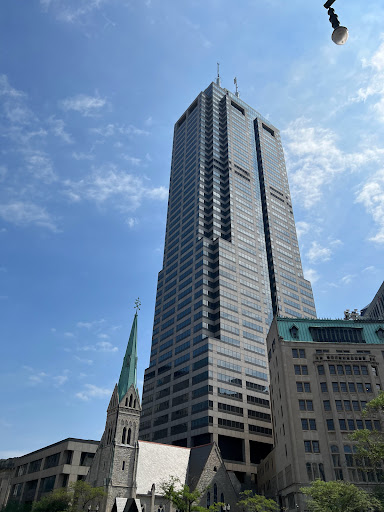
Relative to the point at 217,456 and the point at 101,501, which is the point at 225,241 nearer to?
the point at 217,456

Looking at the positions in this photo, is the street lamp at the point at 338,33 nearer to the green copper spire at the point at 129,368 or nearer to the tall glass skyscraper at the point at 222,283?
the green copper spire at the point at 129,368

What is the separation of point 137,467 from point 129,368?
57.2 ft

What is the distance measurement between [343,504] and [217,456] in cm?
3099

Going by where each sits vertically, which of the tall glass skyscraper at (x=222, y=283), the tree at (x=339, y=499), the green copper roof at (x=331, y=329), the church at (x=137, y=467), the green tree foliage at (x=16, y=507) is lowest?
the tree at (x=339, y=499)

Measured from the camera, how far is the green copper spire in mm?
78012

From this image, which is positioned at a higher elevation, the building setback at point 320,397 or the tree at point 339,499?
the building setback at point 320,397

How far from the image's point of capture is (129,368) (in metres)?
80.8

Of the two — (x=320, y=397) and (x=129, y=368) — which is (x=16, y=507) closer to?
(x=129, y=368)

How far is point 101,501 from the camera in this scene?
2549 inches

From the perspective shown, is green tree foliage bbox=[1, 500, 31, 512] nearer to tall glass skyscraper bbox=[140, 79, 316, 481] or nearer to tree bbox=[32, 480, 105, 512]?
tree bbox=[32, 480, 105, 512]

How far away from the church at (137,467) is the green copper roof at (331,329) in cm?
2632

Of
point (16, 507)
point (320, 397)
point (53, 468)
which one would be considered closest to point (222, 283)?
point (320, 397)

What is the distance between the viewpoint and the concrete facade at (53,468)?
84.9 metres

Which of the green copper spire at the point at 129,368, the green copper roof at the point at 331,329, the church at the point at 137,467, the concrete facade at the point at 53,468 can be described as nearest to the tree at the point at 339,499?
the church at the point at 137,467
